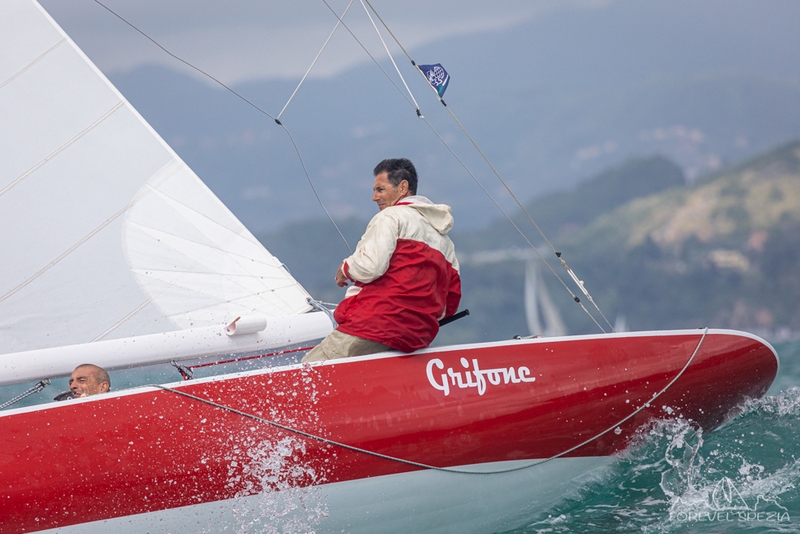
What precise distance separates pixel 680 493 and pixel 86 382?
2.50m

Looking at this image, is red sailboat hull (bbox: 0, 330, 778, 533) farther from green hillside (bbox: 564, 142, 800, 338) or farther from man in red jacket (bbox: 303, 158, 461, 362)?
green hillside (bbox: 564, 142, 800, 338)

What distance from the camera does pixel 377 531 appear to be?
3324 mm

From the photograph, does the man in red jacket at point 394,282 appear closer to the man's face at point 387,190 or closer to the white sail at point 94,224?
the man's face at point 387,190

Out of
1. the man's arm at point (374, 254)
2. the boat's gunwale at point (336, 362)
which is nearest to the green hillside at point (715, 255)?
the boat's gunwale at point (336, 362)

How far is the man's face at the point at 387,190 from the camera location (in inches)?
141

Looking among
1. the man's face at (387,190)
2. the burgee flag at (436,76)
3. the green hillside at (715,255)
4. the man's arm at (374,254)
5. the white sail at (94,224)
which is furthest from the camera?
the green hillside at (715,255)

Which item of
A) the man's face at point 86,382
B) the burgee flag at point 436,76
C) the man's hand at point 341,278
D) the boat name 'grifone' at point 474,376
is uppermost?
the burgee flag at point 436,76

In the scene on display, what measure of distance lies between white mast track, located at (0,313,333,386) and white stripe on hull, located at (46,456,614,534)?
749 mm

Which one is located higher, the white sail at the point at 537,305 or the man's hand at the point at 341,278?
the white sail at the point at 537,305

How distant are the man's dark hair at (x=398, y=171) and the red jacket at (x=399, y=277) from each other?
0.11m

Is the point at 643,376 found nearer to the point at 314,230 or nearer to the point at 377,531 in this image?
the point at 377,531

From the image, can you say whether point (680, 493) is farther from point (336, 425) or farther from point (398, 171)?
point (398, 171)

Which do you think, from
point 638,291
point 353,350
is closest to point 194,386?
point 353,350

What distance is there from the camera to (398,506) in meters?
3.32
